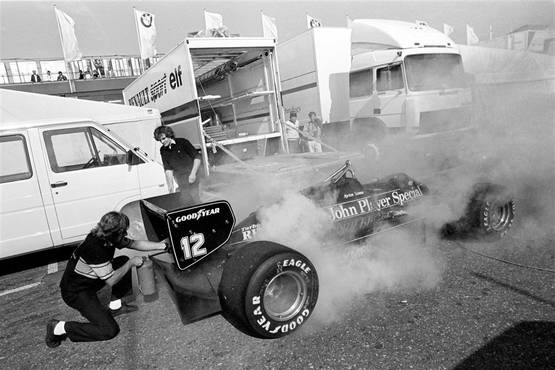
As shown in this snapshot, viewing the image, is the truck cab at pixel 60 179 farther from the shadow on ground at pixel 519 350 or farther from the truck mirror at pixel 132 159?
the shadow on ground at pixel 519 350

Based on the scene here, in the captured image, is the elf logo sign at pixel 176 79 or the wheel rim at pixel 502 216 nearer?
the wheel rim at pixel 502 216

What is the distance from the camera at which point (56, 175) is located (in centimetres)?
473

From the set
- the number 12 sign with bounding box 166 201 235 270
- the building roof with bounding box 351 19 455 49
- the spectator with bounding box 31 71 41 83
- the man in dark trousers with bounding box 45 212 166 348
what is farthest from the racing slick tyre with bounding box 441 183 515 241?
the spectator with bounding box 31 71 41 83

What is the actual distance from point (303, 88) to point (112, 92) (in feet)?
64.4

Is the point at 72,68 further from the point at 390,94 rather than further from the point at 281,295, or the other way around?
the point at 281,295

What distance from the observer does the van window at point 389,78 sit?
7969 millimetres

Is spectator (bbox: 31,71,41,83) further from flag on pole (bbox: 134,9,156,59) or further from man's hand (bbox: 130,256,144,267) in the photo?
man's hand (bbox: 130,256,144,267)

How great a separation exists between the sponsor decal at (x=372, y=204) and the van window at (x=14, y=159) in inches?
152

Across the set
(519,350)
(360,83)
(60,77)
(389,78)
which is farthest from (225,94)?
(60,77)

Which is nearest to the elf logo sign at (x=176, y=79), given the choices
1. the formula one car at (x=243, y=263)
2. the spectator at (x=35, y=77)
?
the formula one car at (x=243, y=263)

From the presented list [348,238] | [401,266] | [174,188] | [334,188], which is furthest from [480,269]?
[174,188]

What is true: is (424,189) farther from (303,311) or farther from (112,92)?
(112,92)

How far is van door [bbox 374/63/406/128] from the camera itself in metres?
7.95

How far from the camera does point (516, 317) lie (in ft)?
9.01
